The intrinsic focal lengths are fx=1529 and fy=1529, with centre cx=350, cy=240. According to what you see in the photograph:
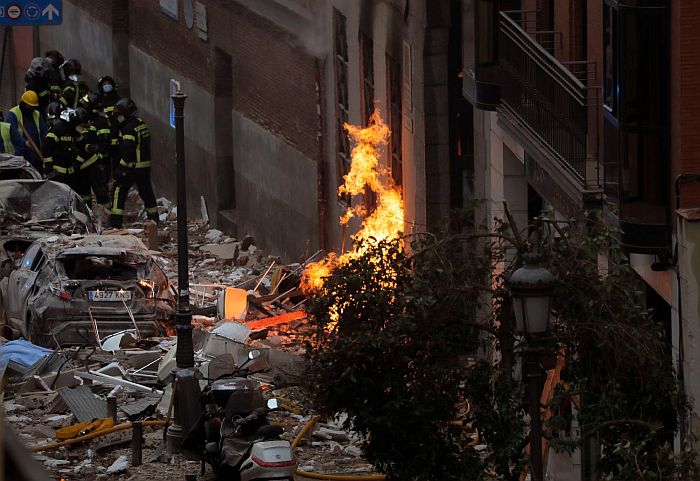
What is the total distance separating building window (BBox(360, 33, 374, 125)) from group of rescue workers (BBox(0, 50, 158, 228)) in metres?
6.70

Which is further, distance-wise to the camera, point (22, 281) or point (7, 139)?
point (7, 139)

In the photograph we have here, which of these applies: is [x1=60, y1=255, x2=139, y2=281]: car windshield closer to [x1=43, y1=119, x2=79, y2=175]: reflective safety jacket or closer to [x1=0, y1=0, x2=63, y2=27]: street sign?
[x1=0, y1=0, x2=63, y2=27]: street sign

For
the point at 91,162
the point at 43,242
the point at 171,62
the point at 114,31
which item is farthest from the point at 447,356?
the point at 114,31

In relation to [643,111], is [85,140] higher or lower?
lower

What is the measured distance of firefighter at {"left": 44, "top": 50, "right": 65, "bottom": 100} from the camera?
3026cm

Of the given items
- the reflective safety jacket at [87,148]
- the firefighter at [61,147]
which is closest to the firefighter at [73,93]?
the reflective safety jacket at [87,148]

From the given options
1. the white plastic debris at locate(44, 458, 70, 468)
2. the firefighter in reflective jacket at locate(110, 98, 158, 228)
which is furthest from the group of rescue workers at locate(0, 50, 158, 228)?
the white plastic debris at locate(44, 458, 70, 468)

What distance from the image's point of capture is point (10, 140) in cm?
2814

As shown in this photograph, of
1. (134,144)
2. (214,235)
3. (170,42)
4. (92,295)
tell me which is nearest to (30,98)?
(134,144)

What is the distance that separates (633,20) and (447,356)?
2.94 m

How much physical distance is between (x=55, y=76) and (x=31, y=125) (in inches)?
90.4

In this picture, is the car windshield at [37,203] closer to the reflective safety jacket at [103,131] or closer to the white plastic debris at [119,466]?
the reflective safety jacket at [103,131]

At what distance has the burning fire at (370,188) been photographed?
2059cm

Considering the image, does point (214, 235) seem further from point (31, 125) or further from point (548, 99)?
point (548, 99)
